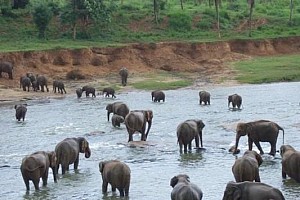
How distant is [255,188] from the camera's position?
12797 millimetres

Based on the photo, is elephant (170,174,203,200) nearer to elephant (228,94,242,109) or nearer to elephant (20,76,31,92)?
elephant (228,94,242,109)

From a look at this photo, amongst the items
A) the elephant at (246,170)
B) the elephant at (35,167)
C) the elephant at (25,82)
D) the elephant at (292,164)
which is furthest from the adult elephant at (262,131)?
the elephant at (25,82)

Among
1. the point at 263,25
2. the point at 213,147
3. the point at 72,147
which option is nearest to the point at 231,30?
the point at 263,25

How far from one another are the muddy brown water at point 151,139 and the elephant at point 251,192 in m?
3.58

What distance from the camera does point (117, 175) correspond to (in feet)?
53.3

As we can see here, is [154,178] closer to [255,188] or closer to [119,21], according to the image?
[255,188]

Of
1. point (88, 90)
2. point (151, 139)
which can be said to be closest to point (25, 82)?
point (88, 90)

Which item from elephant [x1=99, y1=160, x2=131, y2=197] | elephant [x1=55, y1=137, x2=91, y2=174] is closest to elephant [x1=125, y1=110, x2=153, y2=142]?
elephant [x1=55, y1=137, x2=91, y2=174]

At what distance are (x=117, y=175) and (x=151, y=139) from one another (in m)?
8.07

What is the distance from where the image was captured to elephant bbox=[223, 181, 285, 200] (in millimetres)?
12648

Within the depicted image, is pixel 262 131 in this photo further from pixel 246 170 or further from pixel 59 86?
pixel 59 86

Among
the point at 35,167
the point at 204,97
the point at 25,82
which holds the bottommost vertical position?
the point at 204,97

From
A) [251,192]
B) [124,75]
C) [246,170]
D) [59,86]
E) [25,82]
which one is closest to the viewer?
[251,192]

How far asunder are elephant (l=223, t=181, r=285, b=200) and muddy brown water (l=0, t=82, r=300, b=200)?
3582mm
